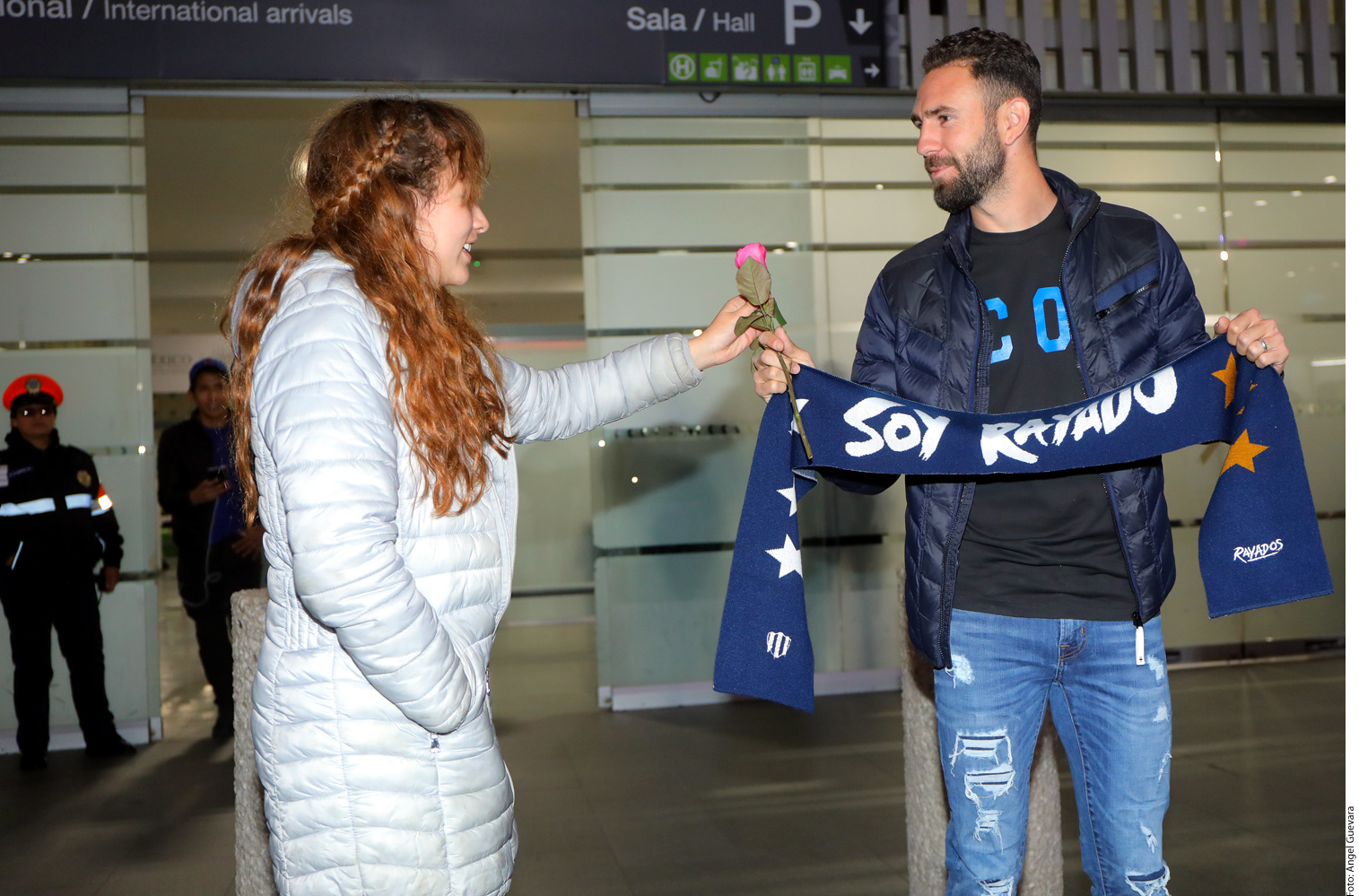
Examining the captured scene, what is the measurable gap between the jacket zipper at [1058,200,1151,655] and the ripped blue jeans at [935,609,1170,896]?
0.05 feet

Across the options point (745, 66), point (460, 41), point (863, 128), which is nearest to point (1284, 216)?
point (863, 128)

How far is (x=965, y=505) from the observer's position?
→ 80.5 inches

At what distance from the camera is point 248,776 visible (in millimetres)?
2803

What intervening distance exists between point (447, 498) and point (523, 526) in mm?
6722

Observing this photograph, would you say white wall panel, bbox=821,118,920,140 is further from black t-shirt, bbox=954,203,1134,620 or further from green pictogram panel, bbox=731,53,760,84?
black t-shirt, bbox=954,203,1134,620

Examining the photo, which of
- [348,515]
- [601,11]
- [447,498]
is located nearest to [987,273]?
[447,498]

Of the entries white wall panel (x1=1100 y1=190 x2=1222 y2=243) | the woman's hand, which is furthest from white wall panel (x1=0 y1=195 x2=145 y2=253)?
white wall panel (x1=1100 y1=190 x2=1222 y2=243)

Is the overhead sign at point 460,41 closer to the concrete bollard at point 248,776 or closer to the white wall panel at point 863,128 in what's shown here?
the white wall panel at point 863,128

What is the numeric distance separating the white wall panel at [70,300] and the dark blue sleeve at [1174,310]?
16.0 feet

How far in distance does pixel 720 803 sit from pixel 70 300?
3.96 meters

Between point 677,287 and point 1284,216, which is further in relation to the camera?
point 1284,216

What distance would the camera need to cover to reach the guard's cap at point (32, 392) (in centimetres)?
500

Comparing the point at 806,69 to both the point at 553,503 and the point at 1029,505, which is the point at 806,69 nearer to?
the point at 553,503

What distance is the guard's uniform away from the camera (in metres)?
4.90
